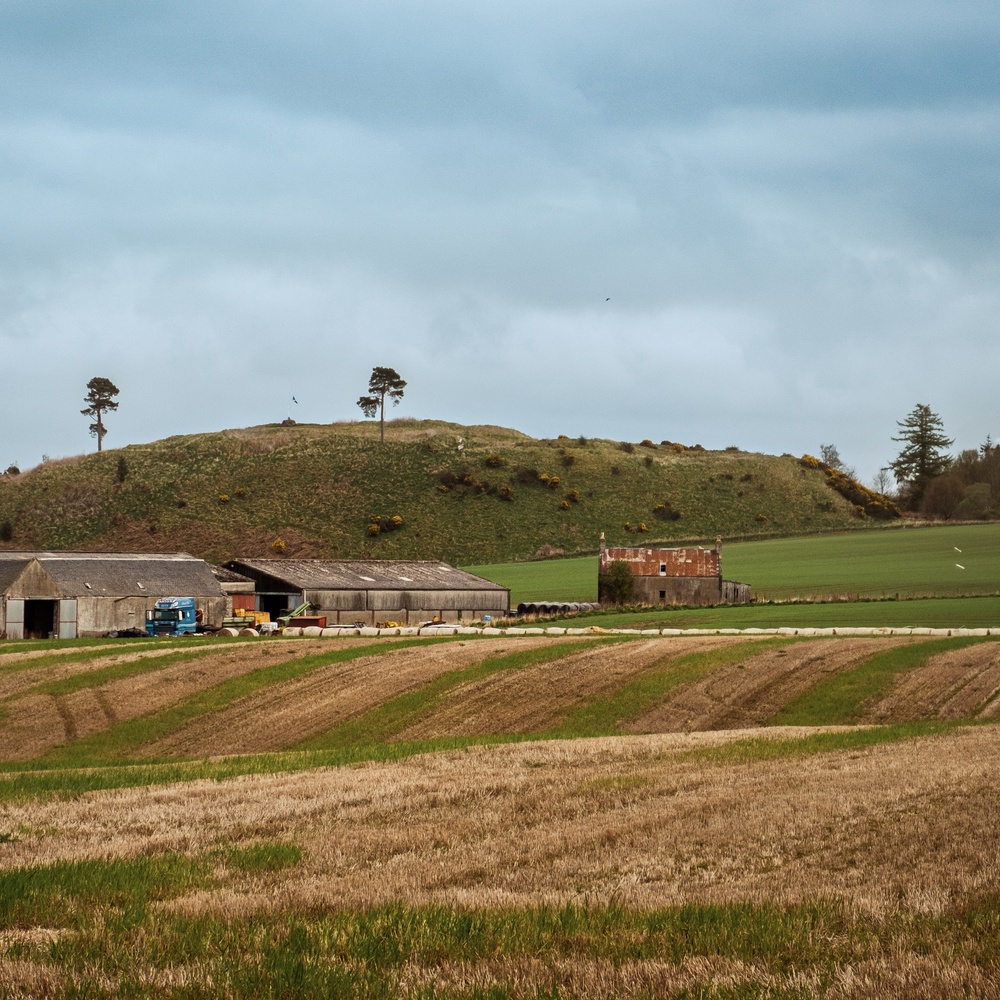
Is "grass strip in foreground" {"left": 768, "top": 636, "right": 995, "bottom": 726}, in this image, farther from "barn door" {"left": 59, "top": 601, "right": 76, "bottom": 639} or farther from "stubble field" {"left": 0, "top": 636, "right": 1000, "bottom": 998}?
"barn door" {"left": 59, "top": 601, "right": 76, "bottom": 639}

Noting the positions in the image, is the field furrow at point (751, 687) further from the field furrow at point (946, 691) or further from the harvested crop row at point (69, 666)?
the harvested crop row at point (69, 666)

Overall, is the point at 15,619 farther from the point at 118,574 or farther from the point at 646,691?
the point at 646,691

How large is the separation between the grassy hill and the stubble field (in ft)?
327

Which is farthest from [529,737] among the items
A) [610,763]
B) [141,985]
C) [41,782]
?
[141,985]

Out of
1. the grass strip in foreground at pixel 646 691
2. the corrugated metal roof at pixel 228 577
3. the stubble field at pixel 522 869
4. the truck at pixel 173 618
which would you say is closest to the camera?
the stubble field at pixel 522 869

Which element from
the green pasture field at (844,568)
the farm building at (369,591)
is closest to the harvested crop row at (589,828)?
the farm building at (369,591)

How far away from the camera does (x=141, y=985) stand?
26.3 ft

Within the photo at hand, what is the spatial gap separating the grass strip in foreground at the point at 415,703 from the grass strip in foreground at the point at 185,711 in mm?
5260

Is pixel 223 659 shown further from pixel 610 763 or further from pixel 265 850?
pixel 265 850

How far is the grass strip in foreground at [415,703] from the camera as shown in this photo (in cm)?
3348

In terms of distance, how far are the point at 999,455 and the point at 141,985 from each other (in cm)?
17404

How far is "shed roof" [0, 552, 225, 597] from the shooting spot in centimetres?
7244

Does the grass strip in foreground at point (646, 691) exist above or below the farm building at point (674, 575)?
below

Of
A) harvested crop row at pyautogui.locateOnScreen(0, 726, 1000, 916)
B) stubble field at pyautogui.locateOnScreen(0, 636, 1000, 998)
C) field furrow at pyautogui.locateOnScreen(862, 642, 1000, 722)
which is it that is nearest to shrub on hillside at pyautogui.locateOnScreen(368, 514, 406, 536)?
field furrow at pyautogui.locateOnScreen(862, 642, 1000, 722)
